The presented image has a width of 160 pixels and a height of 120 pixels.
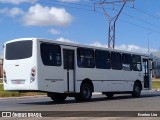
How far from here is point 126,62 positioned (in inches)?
1025

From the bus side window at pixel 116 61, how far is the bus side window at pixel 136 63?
182cm

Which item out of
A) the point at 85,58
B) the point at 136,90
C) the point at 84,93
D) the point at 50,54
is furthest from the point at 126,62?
the point at 50,54

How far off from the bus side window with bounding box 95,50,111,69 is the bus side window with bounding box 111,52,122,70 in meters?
0.44

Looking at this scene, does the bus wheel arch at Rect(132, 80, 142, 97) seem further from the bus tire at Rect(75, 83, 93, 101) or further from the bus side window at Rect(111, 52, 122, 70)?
the bus tire at Rect(75, 83, 93, 101)

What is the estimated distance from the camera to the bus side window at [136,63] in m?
27.0

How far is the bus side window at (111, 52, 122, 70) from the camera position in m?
24.7

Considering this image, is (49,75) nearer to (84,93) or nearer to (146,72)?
(84,93)

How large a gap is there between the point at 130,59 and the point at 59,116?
13.5m

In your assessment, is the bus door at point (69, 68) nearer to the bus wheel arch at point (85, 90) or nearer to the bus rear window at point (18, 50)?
the bus wheel arch at point (85, 90)

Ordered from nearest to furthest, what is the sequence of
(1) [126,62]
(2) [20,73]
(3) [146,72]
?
1. (2) [20,73]
2. (1) [126,62]
3. (3) [146,72]

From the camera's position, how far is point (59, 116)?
13.7 meters

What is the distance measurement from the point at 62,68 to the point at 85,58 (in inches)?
85.6

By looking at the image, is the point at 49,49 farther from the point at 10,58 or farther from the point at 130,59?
the point at 130,59

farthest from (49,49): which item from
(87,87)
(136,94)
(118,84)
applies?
(136,94)
